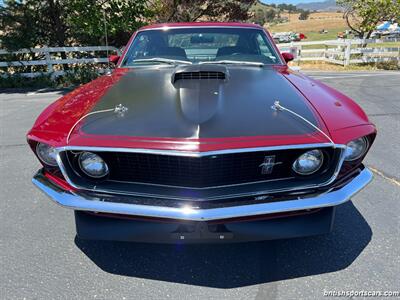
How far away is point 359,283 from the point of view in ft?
7.36

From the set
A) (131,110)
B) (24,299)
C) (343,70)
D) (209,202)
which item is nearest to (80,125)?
(131,110)

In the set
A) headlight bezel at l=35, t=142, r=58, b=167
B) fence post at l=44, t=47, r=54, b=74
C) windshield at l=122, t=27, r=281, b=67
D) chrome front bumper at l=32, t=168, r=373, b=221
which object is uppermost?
windshield at l=122, t=27, r=281, b=67

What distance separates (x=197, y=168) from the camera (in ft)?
6.68

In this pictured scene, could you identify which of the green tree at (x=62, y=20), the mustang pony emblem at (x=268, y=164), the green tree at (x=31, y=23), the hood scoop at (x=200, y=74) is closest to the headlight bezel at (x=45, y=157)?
the hood scoop at (x=200, y=74)

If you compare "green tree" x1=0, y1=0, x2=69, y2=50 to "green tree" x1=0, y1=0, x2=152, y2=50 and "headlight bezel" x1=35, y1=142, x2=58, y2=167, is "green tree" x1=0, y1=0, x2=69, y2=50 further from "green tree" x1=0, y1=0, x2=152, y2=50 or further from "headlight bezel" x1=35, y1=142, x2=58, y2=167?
"headlight bezel" x1=35, y1=142, x2=58, y2=167

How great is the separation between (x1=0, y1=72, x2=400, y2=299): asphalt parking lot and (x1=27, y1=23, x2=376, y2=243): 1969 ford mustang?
335 millimetres

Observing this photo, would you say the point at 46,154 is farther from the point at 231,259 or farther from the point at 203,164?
the point at 231,259

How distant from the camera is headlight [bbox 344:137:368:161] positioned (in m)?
2.26

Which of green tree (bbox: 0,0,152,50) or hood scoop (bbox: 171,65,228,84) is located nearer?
hood scoop (bbox: 171,65,228,84)

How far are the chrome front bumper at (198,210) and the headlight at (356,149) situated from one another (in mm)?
222

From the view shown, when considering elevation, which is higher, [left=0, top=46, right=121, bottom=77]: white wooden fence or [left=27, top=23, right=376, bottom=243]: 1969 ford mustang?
[left=27, top=23, right=376, bottom=243]: 1969 ford mustang

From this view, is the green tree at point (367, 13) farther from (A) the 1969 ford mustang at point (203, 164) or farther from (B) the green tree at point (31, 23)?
(A) the 1969 ford mustang at point (203, 164)

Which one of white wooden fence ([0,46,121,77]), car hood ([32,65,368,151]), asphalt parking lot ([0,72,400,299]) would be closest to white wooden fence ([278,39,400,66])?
white wooden fence ([0,46,121,77])

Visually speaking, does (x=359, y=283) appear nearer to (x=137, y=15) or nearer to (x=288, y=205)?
(x=288, y=205)
